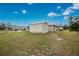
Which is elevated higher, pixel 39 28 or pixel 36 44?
pixel 39 28

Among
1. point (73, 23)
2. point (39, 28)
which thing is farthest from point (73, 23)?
point (39, 28)

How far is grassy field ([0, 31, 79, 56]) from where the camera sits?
1629mm

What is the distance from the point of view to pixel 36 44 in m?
1.64

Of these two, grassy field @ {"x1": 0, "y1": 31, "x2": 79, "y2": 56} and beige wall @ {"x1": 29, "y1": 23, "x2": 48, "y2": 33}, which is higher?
beige wall @ {"x1": 29, "y1": 23, "x2": 48, "y2": 33}

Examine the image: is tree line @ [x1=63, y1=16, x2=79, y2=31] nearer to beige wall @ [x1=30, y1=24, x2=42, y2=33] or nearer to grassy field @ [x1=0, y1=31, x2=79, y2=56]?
grassy field @ [x1=0, y1=31, x2=79, y2=56]

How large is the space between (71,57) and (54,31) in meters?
0.30

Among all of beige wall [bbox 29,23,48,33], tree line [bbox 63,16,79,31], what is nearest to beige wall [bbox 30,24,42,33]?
beige wall [bbox 29,23,48,33]

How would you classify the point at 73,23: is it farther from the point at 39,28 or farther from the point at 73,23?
the point at 39,28

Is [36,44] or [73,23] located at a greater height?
[73,23]

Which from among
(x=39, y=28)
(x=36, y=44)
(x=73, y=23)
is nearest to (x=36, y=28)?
(x=39, y=28)

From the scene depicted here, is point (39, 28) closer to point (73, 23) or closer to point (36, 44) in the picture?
point (36, 44)

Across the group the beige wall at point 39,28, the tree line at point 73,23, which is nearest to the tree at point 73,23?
the tree line at point 73,23

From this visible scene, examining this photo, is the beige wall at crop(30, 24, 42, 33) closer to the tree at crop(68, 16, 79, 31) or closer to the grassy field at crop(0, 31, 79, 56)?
the grassy field at crop(0, 31, 79, 56)

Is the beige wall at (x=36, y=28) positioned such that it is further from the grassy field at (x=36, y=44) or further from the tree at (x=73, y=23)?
the tree at (x=73, y=23)
